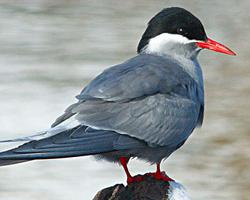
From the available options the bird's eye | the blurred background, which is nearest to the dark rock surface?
the bird's eye

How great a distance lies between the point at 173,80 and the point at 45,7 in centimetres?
1117

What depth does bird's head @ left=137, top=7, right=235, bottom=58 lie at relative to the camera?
19.2 feet

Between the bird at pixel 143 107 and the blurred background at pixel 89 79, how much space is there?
1138 millimetres

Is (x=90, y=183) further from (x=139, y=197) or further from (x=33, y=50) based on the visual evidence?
(x=33, y=50)

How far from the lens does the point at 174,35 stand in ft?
19.3

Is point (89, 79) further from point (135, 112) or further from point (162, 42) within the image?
point (135, 112)

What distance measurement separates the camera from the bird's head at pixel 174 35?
5.84m

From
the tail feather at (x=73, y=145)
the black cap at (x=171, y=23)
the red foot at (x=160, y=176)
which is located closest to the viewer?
the tail feather at (x=73, y=145)

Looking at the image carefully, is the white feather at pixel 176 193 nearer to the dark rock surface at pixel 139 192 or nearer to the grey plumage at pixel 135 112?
the dark rock surface at pixel 139 192

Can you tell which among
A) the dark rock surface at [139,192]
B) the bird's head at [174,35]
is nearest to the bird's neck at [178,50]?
the bird's head at [174,35]

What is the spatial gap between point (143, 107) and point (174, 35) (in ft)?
1.83

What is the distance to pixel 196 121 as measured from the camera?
5746 millimetres

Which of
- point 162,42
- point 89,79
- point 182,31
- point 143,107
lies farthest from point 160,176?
Result: point 89,79

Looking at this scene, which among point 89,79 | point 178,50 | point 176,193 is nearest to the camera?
point 176,193
